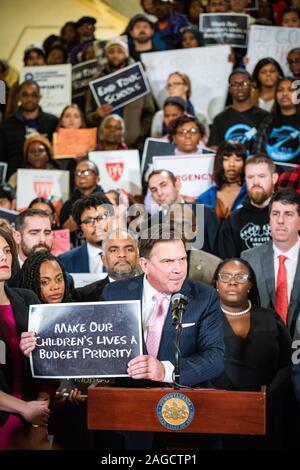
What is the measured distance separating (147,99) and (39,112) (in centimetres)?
96

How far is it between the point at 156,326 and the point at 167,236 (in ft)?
1.30

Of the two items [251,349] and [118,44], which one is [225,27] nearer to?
[118,44]

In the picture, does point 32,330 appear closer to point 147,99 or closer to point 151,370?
point 151,370

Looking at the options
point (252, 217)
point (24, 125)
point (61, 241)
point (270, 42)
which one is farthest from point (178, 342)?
point (270, 42)

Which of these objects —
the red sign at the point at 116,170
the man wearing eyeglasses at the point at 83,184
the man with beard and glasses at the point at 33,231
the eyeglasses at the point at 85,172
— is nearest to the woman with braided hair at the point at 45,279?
the man with beard and glasses at the point at 33,231

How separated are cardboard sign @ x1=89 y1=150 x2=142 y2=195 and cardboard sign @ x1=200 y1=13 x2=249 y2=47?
Answer: 200 centimetres

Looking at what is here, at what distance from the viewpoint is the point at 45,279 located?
4.39 metres

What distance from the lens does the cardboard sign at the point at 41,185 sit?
6.92 meters

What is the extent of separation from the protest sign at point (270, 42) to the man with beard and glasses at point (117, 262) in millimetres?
3532

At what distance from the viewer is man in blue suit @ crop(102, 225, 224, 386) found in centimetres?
370

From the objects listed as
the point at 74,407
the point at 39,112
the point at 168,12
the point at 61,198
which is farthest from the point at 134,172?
the point at 74,407

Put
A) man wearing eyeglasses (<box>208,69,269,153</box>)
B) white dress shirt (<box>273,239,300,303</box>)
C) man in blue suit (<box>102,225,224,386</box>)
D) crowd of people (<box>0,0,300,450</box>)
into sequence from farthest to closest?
man wearing eyeglasses (<box>208,69,269,153</box>), white dress shirt (<box>273,239,300,303</box>), crowd of people (<box>0,0,300,450</box>), man in blue suit (<box>102,225,224,386</box>)

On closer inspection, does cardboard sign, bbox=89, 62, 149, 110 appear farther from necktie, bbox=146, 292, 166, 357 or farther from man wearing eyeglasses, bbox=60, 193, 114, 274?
necktie, bbox=146, 292, 166, 357

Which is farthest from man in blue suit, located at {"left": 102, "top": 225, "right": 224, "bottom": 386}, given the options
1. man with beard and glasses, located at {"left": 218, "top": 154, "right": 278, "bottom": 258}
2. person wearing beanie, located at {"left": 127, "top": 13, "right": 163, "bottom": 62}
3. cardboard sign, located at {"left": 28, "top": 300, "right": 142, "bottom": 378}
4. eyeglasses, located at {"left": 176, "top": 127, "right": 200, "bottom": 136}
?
→ person wearing beanie, located at {"left": 127, "top": 13, "right": 163, "bottom": 62}
